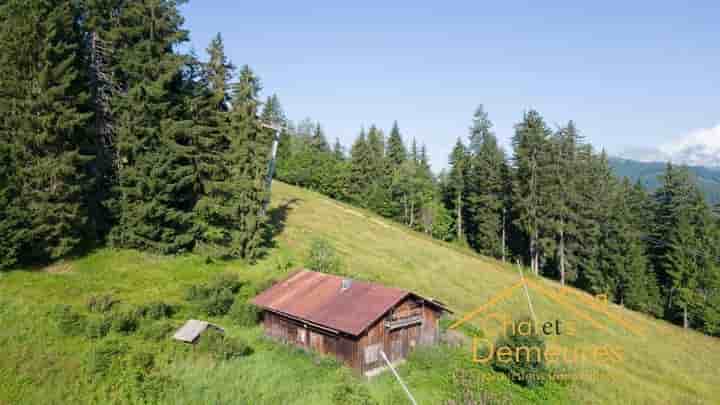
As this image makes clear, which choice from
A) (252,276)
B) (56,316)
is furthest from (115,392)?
(252,276)

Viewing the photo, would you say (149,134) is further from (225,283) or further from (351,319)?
(351,319)

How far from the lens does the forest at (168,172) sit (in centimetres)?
2370

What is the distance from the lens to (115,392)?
15.5 m

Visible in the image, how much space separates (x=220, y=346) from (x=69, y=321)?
263 inches

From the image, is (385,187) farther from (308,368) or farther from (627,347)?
(308,368)

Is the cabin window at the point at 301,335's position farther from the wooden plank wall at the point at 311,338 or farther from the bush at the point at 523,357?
the bush at the point at 523,357

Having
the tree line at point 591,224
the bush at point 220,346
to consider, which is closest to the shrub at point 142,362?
the bush at point 220,346

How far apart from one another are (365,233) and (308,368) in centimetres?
3108

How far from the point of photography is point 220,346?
18.8 m

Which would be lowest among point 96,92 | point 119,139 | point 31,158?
point 31,158

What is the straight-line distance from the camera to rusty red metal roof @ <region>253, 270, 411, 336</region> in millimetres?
19469

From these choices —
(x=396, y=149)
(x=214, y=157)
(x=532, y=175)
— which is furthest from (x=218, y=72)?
(x=396, y=149)

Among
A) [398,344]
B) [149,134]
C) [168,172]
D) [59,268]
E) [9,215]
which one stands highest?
[149,134]

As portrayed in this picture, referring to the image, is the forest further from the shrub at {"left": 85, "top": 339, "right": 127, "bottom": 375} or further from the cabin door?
the cabin door
